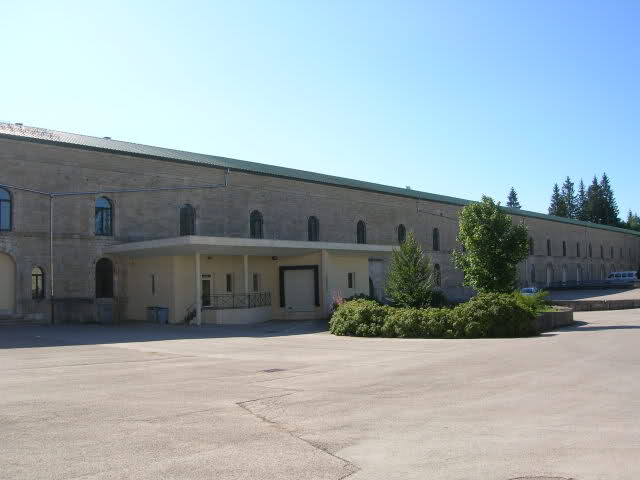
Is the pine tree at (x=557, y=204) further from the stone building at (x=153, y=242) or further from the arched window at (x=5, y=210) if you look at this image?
the arched window at (x=5, y=210)

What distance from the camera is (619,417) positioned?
8.19 metres

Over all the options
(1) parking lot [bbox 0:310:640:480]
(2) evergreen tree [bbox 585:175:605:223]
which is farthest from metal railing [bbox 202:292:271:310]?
(2) evergreen tree [bbox 585:175:605:223]

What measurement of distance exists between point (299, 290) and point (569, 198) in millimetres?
115751

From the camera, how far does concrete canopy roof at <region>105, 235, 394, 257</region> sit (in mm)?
26844

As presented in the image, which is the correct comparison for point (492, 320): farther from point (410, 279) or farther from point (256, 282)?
point (256, 282)

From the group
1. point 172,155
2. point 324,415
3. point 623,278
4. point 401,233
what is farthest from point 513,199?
point 324,415

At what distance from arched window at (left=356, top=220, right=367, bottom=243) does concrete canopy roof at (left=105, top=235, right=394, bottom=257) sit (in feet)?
43.9

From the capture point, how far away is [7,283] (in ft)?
98.7

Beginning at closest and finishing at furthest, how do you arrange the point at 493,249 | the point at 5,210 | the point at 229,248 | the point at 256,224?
the point at 493,249, the point at 229,248, the point at 5,210, the point at 256,224

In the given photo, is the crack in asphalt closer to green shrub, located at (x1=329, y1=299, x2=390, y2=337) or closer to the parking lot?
the parking lot

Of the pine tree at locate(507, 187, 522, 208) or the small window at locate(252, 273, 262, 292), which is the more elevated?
the pine tree at locate(507, 187, 522, 208)

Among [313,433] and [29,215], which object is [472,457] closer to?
[313,433]

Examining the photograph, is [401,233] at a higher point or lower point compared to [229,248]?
higher

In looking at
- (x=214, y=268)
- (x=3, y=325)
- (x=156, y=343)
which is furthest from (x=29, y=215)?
(x=156, y=343)
